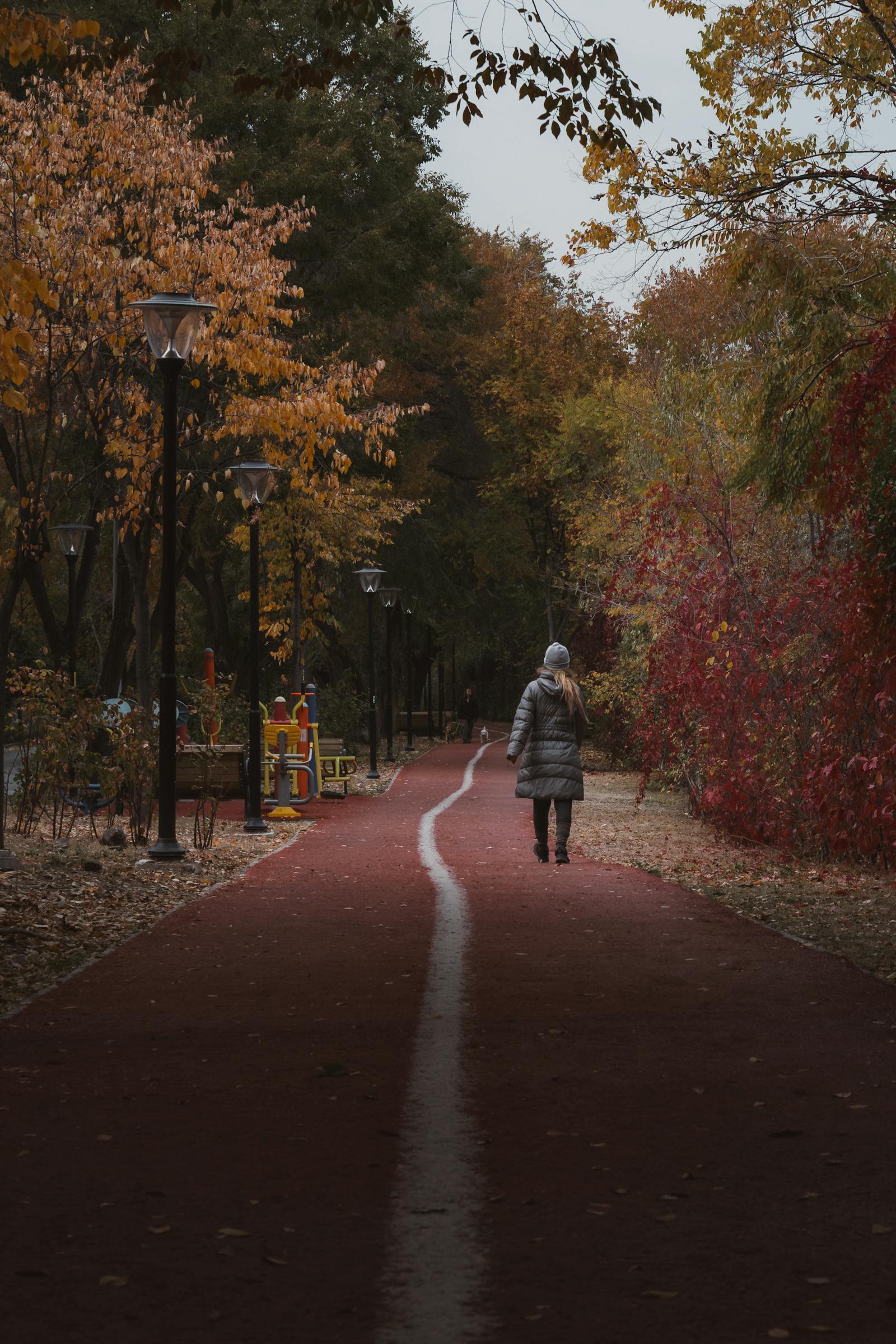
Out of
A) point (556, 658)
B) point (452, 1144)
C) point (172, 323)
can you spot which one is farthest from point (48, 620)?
point (452, 1144)

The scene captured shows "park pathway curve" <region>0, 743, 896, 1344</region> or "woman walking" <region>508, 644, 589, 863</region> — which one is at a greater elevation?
"woman walking" <region>508, 644, 589, 863</region>

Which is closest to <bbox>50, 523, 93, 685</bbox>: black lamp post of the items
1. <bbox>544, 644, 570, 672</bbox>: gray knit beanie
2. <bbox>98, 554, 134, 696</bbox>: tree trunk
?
<bbox>98, 554, 134, 696</bbox>: tree trunk

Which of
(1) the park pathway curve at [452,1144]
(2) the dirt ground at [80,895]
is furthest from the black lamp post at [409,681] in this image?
(1) the park pathway curve at [452,1144]

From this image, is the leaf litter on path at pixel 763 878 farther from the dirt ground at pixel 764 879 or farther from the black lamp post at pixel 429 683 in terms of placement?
the black lamp post at pixel 429 683

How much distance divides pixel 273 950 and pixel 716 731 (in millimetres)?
8305

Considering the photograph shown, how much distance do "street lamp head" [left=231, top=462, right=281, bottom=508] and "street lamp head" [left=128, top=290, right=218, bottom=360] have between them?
5130 mm

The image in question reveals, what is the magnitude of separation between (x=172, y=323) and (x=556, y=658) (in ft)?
14.9

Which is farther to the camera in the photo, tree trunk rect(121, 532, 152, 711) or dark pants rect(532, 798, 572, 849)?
tree trunk rect(121, 532, 152, 711)

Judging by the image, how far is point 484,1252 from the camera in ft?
13.8

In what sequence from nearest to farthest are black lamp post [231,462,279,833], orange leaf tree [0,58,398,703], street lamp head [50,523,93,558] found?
orange leaf tree [0,58,398,703]
black lamp post [231,462,279,833]
street lamp head [50,523,93,558]

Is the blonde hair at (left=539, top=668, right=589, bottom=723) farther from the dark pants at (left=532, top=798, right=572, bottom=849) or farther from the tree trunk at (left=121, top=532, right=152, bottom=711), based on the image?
the tree trunk at (left=121, top=532, right=152, bottom=711)

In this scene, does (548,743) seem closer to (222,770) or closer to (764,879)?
(764,879)

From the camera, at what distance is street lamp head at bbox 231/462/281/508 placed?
64.2ft

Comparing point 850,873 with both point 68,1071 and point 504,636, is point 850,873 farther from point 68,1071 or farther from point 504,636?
point 504,636
